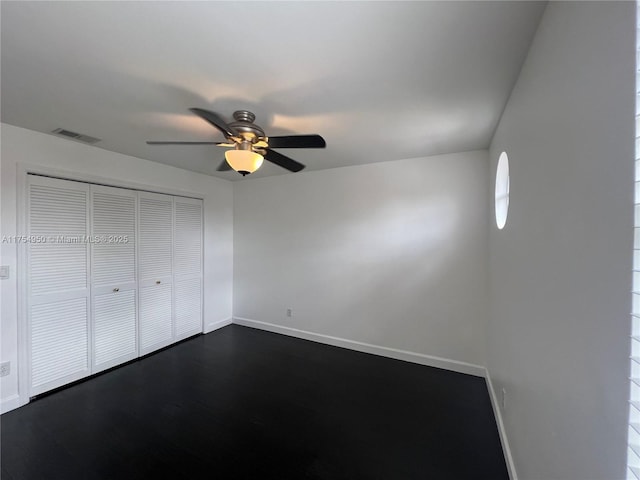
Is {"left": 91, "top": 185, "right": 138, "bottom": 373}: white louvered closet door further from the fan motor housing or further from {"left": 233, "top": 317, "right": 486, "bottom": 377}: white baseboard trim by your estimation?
the fan motor housing

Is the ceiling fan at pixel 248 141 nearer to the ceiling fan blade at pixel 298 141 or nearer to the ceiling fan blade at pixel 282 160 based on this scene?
the ceiling fan blade at pixel 298 141

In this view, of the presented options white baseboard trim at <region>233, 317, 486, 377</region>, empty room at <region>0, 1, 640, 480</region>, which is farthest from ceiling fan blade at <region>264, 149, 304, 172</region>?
white baseboard trim at <region>233, 317, 486, 377</region>

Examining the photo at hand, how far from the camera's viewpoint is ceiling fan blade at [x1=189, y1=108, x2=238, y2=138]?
1479 millimetres

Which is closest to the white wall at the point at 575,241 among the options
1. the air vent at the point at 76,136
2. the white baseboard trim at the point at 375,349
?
the white baseboard trim at the point at 375,349

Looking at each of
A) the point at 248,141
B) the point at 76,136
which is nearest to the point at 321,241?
the point at 248,141

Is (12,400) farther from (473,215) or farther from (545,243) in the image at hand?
(473,215)

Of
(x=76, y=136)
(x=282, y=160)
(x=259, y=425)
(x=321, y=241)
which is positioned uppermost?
(x=76, y=136)

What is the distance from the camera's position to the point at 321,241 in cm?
370

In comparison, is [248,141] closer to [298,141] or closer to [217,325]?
[298,141]

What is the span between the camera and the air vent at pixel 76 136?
2.34 m

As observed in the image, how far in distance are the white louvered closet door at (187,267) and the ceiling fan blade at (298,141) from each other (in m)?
2.43

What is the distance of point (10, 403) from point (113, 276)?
49.5 inches

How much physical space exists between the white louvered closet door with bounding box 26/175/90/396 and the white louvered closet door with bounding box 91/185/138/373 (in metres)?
0.09

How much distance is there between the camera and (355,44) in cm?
128
